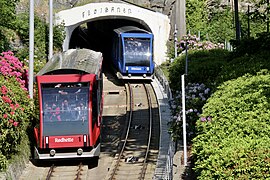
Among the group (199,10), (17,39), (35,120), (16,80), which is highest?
(199,10)

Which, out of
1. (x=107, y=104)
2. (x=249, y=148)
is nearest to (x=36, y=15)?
(x=107, y=104)

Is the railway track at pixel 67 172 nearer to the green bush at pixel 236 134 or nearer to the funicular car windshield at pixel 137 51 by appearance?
the green bush at pixel 236 134

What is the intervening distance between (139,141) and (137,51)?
42.2ft

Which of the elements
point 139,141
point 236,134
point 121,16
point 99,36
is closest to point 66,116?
point 139,141

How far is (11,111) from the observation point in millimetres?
17891

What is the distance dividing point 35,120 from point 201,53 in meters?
12.4

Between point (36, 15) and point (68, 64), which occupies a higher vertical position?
point (36, 15)

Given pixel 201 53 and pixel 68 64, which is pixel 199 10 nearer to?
pixel 201 53

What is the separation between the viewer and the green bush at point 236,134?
9.75 m

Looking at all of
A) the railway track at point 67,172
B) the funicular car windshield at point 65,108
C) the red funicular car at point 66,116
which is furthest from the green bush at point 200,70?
the railway track at point 67,172

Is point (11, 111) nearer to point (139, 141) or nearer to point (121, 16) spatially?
Answer: point (139, 141)

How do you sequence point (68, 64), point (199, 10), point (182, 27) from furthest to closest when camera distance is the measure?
point (199, 10) < point (182, 27) < point (68, 64)

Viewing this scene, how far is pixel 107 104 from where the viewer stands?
103 feet

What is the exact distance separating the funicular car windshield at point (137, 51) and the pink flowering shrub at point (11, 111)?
1354 centimetres
